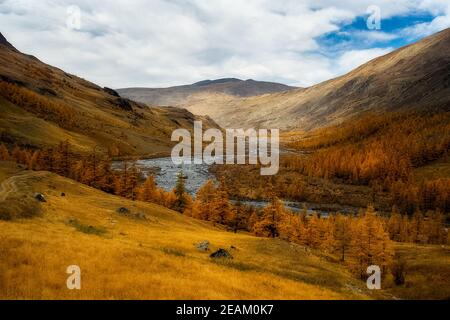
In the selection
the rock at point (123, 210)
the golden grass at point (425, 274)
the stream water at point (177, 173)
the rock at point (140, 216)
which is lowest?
the golden grass at point (425, 274)

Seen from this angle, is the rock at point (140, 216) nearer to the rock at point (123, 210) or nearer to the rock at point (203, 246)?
the rock at point (123, 210)

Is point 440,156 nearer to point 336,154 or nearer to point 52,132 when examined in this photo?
point 336,154

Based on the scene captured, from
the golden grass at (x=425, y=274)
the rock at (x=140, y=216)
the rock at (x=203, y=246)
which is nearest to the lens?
the rock at (x=203, y=246)

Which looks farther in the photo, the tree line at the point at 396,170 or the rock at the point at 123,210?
the tree line at the point at 396,170

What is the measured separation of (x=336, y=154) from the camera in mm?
199500

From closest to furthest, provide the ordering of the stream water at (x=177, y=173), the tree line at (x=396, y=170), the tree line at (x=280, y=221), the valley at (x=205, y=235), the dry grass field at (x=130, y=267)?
the dry grass field at (x=130, y=267)
the valley at (x=205, y=235)
the tree line at (x=280, y=221)
the stream water at (x=177, y=173)
the tree line at (x=396, y=170)

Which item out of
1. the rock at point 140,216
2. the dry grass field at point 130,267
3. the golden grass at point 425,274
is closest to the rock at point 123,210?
the rock at point 140,216

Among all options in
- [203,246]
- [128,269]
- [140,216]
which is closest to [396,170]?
[140,216]

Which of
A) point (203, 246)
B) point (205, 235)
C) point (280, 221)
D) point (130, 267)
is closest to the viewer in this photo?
point (130, 267)

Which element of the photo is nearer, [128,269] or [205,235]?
[128,269]

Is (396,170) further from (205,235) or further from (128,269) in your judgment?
(128,269)
